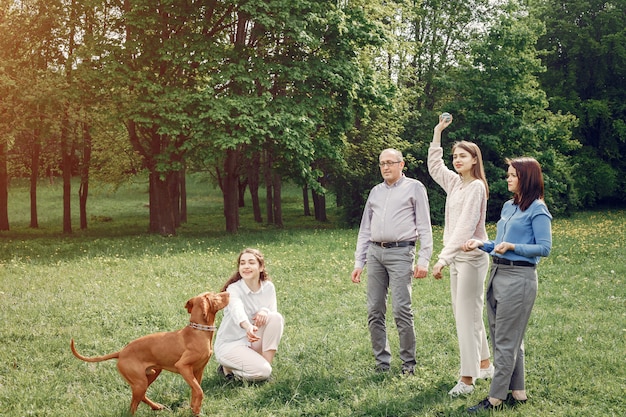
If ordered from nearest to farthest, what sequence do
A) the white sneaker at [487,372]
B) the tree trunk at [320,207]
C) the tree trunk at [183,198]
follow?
1. the white sneaker at [487,372]
2. the tree trunk at [183,198]
3. the tree trunk at [320,207]

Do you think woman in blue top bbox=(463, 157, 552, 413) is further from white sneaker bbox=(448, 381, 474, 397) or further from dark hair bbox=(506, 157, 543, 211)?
white sneaker bbox=(448, 381, 474, 397)

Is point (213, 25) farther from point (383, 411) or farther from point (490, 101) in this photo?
point (383, 411)

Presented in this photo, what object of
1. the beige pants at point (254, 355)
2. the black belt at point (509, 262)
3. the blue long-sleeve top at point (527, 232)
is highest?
the blue long-sleeve top at point (527, 232)

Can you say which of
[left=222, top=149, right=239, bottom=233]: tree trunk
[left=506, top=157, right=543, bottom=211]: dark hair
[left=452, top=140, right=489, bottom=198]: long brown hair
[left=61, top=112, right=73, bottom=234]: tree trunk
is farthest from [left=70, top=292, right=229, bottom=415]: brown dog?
[left=61, top=112, right=73, bottom=234]: tree trunk

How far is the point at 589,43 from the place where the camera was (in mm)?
37812

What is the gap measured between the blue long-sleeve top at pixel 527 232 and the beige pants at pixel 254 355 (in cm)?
252

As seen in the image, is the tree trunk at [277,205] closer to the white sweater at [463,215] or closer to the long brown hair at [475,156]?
the white sweater at [463,215]

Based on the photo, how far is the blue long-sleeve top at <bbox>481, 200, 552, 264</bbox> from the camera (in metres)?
5.33

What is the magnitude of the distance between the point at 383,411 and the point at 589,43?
38577 mm

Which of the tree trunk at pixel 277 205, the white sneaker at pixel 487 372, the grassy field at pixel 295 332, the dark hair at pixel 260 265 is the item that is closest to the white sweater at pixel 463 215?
the white sneaker at pixel 487 372

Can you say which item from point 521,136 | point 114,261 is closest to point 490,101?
point 521,136

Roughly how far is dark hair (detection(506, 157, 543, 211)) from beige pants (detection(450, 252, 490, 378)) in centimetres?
91

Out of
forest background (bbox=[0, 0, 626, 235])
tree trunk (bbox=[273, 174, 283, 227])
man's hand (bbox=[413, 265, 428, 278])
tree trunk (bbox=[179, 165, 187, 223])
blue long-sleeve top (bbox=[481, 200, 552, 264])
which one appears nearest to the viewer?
blue long-sleeve top (bbox=[481, 200, 552, 264])

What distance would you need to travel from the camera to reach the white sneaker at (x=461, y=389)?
6.06m
